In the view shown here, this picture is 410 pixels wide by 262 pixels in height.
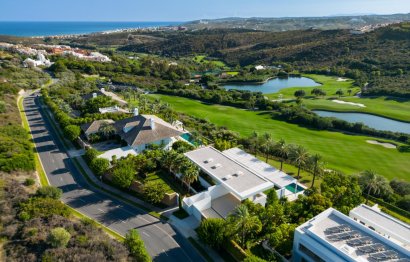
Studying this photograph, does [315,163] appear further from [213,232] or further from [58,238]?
[58,238]

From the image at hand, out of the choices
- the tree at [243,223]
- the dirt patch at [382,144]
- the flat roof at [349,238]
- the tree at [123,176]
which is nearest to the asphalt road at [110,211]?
the tree at [123,176]

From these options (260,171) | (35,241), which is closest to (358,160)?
(260,171)

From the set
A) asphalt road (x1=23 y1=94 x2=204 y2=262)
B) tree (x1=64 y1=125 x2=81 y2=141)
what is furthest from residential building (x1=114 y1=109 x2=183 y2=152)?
asphalt road (x1=23 y1=94 x2=204 y2=262)

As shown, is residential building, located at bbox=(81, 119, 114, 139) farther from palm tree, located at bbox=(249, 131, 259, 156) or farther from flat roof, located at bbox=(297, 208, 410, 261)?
flat roof, located at bbox=(297, 208, 410, 261)

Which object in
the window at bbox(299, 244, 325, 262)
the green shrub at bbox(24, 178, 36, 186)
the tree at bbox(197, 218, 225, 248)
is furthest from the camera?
the green shrub at bbox(24, 178, 36, 186)

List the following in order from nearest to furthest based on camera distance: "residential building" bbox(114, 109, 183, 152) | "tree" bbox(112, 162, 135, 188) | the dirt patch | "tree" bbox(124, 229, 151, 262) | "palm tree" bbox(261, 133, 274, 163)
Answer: "tree" bbox(124, 229, 151, 262), "tree" bbox(112, 162, 135, 188), "palm tree" bbox(261, 133, 274, 163), "residential building" bbox(114, 109, 183, 152), the dirt patch

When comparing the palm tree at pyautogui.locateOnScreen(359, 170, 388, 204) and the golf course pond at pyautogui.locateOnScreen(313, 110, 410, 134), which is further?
the golf course pond at pyautogui.locateOnScreen(313, 110, 410, 134)
